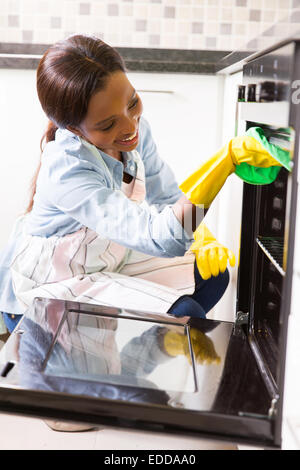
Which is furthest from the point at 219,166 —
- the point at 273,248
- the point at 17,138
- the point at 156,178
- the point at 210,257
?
the point at 17,138

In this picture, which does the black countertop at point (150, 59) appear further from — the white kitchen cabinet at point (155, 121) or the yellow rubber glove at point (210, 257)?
the yellow rubber glove at point (210, 257)

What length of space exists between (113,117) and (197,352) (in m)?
0.48

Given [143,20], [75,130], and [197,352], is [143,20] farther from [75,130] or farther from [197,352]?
[197,352]

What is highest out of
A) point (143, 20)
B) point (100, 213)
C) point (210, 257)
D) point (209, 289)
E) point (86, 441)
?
point (143, 20)

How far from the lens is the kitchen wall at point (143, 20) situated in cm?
177

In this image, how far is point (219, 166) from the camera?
90 cm

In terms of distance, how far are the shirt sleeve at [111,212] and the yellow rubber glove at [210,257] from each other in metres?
0.26

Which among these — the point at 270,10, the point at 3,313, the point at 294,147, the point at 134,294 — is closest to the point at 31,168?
the point at 3,313

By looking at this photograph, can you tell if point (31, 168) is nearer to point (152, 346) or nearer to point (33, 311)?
point (33, 311)

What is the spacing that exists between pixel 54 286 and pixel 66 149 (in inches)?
11.6

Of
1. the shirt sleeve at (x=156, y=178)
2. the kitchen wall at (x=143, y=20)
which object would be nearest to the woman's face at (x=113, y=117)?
the shirt sleeve at (x=156, y=178)

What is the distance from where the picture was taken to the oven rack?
91 cm

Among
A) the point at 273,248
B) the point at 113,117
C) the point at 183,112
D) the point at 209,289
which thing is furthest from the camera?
the point at 183,112

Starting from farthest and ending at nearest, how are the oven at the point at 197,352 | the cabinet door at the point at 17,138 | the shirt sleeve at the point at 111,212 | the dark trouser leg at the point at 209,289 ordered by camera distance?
the cabinet door at the point at 17,138, the dark trouser leg at the point at 209,289, the shirt sleeve at the point at 111,212, the oven at the point at 197,352
